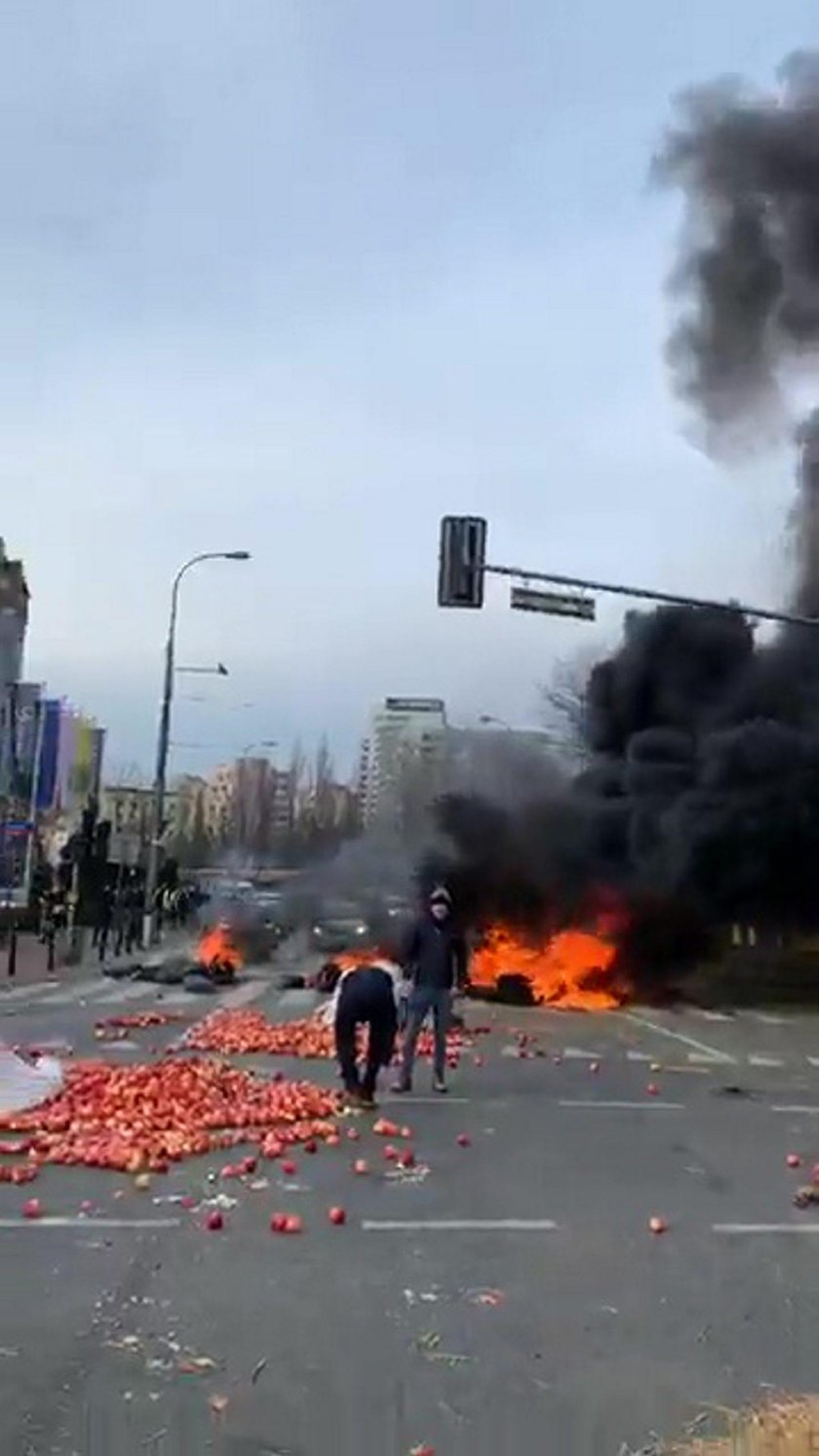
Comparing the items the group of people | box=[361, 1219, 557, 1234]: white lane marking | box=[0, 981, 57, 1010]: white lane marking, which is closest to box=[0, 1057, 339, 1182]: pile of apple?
the group of people

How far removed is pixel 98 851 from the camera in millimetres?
43906

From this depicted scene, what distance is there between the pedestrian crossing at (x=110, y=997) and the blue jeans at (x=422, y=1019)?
8.01 meters

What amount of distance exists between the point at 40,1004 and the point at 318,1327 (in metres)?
17.1

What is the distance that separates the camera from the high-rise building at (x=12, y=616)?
4806 cm

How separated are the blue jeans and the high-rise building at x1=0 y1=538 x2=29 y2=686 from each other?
33243 mm

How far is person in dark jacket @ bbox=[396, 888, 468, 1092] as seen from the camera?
13.9 meters

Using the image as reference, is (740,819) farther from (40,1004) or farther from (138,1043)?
(138,1043)

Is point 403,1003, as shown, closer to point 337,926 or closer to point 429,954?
point 429,954

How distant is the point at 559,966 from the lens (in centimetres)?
3234

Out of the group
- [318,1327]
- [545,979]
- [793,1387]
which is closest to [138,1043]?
[318,1327]

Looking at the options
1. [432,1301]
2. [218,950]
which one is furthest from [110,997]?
[432,1301]

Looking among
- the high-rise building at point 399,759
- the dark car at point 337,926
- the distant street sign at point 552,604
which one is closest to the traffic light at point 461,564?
the distant street sign at point 552,604

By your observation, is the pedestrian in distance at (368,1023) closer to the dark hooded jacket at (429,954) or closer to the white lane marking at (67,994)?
the dark hooded jacket at (429,954)

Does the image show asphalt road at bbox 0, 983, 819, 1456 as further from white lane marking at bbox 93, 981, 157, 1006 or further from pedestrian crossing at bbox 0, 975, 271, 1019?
white lane marking at bbox 93, 981, 157, 1006
